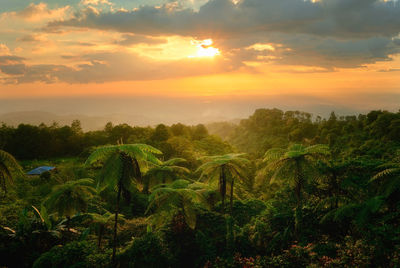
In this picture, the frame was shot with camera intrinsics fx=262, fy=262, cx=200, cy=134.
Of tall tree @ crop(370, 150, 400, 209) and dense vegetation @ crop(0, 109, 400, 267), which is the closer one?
tall tree @ crop(370, 150, 400, 209)

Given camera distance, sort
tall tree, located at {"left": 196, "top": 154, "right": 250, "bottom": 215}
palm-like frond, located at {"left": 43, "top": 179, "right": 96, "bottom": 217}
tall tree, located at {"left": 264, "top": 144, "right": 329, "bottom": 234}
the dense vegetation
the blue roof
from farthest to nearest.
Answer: the blue roof, tall tree, located at {"left": 196, "top": 154, "right": 250, "bottom": 215}, palm-like frond, located at {"left": 43, "top": 179, "right": 96, "bottom": 217}, tall tree, located at {"left": 264, "top": 144, "right": 329, "bottom": 234}, the dense vegetation

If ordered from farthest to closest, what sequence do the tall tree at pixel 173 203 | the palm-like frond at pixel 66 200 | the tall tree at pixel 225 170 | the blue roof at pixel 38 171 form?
the blue roof at pixel 38 171, the tall tree at pixel 225 170, the tall tree at pixel 173 203, the palm-like frond at pixel 66 200

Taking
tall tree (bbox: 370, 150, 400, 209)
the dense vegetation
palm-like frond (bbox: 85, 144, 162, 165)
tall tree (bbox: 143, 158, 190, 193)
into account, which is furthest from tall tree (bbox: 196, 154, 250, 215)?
tall tree (bbox: 370, 150, 400, 209)

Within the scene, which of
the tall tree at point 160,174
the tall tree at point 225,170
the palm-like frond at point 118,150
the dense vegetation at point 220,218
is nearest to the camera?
the dense vegetation at point 220,218

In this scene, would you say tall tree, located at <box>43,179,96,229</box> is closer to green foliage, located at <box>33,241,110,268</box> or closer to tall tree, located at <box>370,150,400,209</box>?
green foliage, located at <box>33,241,110,268</box>

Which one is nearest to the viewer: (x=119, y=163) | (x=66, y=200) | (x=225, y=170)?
(x=119, y=163)

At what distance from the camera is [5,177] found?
51.6 ft

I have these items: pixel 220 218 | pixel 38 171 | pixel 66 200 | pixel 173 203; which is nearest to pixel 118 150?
pixel 173 203

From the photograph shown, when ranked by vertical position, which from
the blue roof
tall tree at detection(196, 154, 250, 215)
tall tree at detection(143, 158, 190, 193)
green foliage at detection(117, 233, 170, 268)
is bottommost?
green foliage at detection(117, 233, 170, 268)

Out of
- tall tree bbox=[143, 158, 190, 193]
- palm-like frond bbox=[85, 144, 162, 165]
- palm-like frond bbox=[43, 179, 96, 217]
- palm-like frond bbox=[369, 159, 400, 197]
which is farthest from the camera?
tall tree bbox=[143, 158, 190, 193]

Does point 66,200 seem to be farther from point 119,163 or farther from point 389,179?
point 389,179

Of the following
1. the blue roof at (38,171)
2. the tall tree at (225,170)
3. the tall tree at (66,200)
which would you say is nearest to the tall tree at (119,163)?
the tall tree at (66,200)

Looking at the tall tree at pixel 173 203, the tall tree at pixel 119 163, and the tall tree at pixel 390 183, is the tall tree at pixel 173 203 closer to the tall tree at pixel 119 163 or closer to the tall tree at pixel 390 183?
the tall tree at pixel 119 163

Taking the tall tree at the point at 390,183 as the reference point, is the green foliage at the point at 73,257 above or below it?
below
